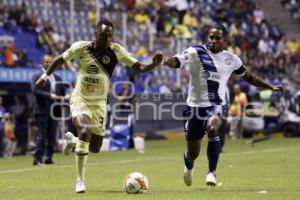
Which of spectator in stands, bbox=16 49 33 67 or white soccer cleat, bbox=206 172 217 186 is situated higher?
spectator in stands, bbox=16 49 33 67

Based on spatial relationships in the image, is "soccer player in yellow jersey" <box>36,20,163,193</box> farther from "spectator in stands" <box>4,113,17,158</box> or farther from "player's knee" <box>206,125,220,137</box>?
"spectator in stands" <box>4,113,17,158</box>

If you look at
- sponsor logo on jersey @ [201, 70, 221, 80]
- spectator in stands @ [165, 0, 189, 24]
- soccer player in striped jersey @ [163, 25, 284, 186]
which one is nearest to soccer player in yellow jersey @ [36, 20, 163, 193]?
soccer player in striped jersey @ [163, 25, 284, 186]

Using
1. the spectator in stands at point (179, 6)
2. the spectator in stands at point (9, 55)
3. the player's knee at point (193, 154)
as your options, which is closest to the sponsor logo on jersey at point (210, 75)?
the player's knee at point (193, 154)

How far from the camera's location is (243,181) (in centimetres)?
1467

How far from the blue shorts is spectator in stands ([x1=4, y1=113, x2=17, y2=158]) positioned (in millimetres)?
12037

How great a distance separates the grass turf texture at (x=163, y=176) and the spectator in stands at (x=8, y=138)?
6.96 ft

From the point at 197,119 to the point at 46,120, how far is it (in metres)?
7.01

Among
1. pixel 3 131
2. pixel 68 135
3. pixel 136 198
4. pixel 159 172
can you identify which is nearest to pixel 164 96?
pixel 3 131

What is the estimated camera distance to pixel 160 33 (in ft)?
117

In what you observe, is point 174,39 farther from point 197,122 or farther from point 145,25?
point 197,122

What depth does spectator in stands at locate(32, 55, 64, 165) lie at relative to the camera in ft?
64.7

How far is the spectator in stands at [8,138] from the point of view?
992 inches

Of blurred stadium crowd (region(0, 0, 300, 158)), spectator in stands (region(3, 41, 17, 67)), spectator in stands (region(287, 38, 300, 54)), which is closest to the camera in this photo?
spectator in stands (region(3, 41, 17, 67))

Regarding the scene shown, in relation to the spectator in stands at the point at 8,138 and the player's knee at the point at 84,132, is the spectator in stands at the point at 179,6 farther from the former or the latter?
the player's knee at the point at 84,132
